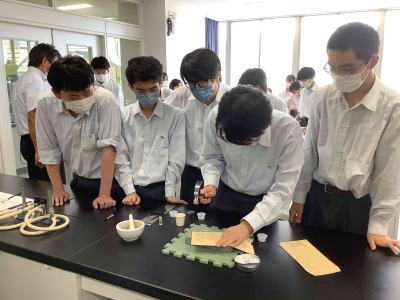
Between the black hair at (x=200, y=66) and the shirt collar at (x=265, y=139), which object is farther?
the black hair at (x=200, y=66)

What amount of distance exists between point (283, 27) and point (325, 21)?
92 cm

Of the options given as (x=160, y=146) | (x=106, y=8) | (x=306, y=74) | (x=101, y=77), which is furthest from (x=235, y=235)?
(x=106, y=8)

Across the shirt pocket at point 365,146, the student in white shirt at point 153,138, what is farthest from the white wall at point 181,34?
the shirt pocket at point 365,146

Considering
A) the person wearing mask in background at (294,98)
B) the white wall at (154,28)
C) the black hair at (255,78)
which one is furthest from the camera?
the white wall at (154,28)

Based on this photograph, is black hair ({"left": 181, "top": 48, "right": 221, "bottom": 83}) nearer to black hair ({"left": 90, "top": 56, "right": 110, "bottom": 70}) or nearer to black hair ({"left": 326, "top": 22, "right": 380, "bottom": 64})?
black hair ({"left": 326, "top": 22, "right": 380, "bottom": 64})

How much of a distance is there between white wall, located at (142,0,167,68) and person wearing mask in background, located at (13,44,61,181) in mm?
3026

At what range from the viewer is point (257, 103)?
111 cm

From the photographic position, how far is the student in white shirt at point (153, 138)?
5.31 ft

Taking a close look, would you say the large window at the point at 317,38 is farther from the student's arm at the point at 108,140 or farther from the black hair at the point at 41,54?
Result: the student's arm at the point at 108,140

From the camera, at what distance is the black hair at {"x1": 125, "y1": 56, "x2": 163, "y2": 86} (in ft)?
5.14

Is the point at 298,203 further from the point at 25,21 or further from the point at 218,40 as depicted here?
the point at 218,40

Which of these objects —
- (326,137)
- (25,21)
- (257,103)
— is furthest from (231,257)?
(25,21)

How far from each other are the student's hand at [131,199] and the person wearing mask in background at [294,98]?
4222mm

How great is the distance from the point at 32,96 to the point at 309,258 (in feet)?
8.79
